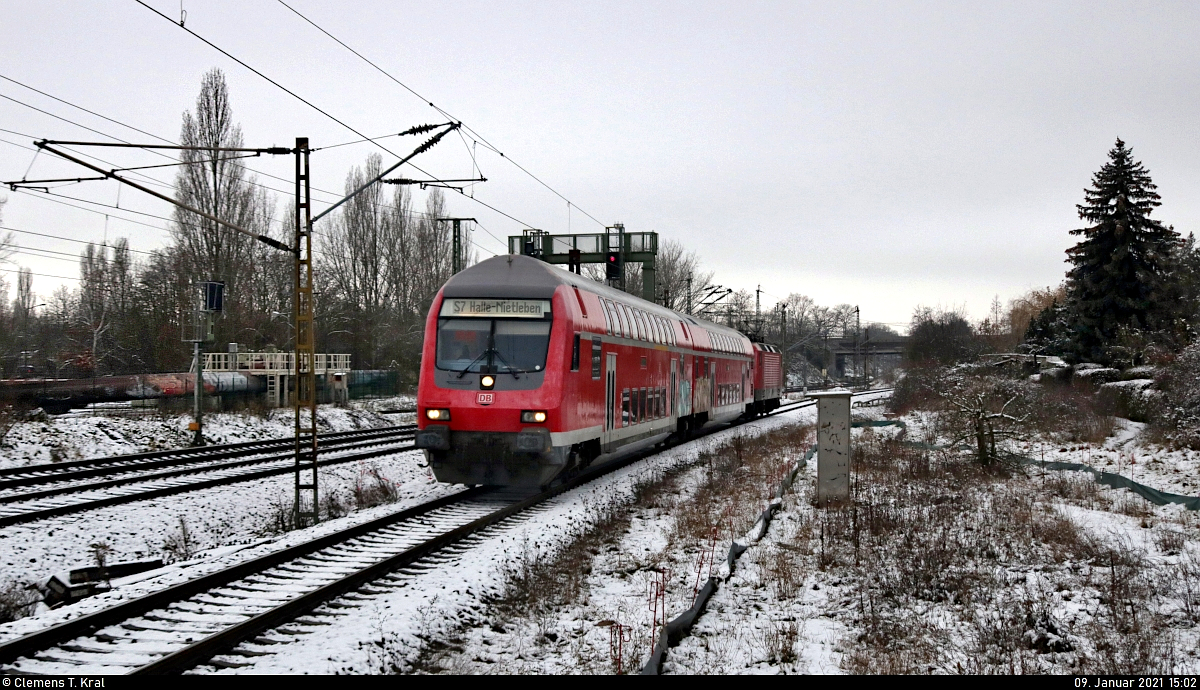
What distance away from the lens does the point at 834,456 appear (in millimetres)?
12234

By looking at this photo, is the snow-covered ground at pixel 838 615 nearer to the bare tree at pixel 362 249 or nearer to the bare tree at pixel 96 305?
the bare tree at pixel 96 305

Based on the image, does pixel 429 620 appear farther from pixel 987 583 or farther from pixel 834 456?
pixel 834 456

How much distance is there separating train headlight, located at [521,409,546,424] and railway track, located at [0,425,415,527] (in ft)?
21.3

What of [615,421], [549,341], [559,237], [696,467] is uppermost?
[559,237]

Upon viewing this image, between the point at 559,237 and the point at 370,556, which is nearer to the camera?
the point at 370,556

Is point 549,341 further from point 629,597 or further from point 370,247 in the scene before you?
point 370,247

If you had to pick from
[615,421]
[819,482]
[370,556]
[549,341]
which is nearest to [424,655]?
[370,556]

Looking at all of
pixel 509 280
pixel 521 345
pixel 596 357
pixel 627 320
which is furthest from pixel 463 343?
pixel 627 320

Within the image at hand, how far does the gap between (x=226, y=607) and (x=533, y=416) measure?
564cm

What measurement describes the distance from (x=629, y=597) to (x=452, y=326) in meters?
6.21

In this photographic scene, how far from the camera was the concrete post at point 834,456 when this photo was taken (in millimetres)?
12203

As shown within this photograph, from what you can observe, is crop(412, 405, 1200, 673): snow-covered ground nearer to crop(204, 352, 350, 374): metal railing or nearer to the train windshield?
the train windshield

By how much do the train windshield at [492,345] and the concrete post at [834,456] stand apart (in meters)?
4.21

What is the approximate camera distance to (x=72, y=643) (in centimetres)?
612
